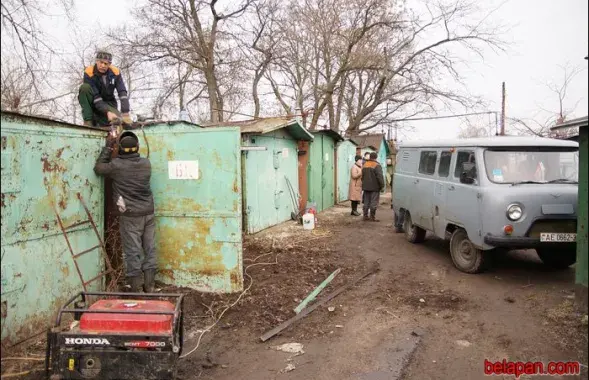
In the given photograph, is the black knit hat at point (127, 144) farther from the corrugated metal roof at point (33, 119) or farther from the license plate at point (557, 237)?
the license plate at point (557, 237)

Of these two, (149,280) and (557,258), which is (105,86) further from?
(557,258)

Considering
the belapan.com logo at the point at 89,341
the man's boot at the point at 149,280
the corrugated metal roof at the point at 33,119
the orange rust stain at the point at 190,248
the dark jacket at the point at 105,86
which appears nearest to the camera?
the belapan.com logo at the point at 89,341

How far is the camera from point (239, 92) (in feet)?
82.7

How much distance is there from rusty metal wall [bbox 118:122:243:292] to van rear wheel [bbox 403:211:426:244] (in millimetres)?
5035

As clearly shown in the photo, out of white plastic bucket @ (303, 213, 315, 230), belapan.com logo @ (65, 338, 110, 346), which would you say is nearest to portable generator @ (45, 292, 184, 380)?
belapan.com logo @ (65, 338, 110, 346)

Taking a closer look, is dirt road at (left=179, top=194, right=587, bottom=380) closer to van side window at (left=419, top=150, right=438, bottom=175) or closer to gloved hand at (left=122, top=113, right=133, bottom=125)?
van side window at (left=419, top=150, right=438, bottom=175)

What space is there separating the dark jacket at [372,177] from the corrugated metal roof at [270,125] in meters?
2.10

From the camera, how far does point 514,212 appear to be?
5934 mm

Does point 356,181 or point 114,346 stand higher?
point 356,181

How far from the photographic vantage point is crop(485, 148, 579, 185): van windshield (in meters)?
6.35

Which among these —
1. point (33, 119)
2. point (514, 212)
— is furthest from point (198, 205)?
point (514, 212)

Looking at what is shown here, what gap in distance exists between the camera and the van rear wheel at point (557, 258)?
265 inches

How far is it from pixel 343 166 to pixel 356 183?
5012 mm

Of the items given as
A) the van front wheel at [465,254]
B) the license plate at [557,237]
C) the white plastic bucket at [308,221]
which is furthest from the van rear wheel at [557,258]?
the white plastic bucket at [308,221]
